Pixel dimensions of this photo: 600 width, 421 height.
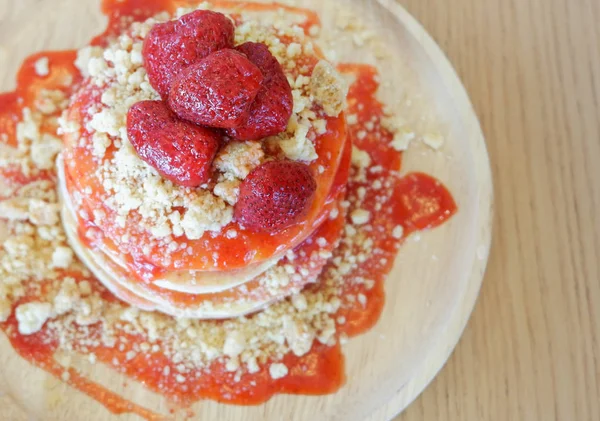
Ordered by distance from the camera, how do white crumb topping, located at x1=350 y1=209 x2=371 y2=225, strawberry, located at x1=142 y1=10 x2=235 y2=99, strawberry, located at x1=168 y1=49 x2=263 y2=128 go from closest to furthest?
strawberry, located at x1=168 y1=49 x2=263 y2=128, strawberry, located at x1=142 y1=10 x2=235 y2=99, white crumb topping, located at x1=350 y1=209 x2=371 y2=225

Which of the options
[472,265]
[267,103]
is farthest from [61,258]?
[472,265]

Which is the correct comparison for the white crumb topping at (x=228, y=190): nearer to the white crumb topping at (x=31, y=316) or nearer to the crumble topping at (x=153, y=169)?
the crumble topping at (x=153, y=169)

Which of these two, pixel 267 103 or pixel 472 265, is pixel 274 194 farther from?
pixel 472 265

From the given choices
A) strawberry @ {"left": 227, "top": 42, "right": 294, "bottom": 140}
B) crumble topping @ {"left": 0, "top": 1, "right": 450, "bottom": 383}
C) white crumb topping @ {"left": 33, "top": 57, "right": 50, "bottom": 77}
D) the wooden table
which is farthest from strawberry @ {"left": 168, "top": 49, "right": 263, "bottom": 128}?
the wooden table

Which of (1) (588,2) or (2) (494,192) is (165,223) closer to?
(2) (494,192)

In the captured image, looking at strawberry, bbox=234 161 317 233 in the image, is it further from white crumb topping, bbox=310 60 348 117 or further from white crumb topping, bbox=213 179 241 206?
white crumb topping, bbox=310 60 348 117

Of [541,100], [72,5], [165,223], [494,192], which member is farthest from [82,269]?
[541,100]
